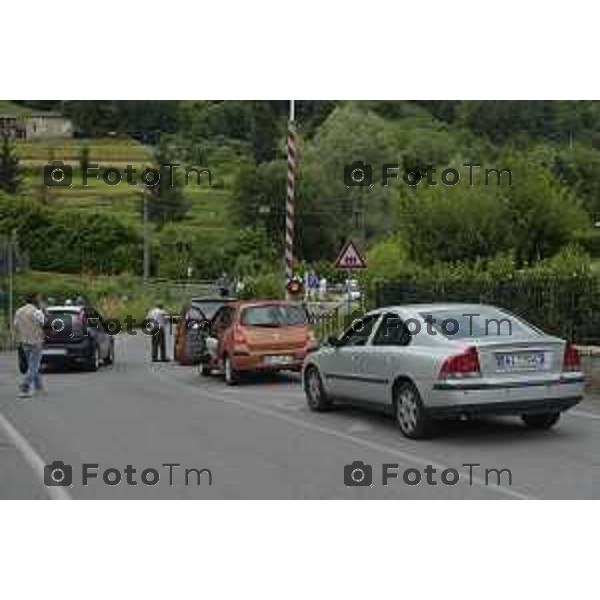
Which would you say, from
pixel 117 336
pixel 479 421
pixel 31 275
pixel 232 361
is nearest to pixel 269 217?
pixel 31 275

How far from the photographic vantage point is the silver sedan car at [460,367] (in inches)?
461

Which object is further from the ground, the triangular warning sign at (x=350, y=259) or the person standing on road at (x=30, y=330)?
the triangular warning sign at (x=350, y=259)

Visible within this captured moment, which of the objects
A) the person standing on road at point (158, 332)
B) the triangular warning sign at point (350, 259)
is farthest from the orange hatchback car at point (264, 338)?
the person standing on road at point (158, 332)

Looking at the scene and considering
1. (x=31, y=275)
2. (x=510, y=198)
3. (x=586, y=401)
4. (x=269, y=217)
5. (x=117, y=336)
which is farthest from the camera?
(x=269, y=217)

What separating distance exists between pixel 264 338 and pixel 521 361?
335 inches

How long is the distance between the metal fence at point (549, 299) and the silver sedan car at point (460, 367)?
18.7 ft

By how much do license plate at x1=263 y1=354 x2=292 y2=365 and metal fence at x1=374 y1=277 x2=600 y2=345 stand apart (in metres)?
3.80

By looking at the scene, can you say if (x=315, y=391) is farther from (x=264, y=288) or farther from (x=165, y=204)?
(x=165, y=204)

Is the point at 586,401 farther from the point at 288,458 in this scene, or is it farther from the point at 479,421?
the point at 288,458

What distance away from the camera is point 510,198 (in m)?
41.6

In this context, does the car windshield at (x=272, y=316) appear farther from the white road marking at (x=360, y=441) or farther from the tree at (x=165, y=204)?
the tree at (x=165, y=204)

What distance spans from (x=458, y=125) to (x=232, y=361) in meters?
98.9

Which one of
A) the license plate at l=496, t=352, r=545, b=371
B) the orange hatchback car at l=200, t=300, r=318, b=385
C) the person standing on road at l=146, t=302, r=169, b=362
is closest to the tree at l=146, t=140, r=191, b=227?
the person standing on road at l=146, t=302, r=169, b=362

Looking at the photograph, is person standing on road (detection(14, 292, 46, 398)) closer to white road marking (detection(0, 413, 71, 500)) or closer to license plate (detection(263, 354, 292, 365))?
white road marking (detection(0, 413, 71, 500))
